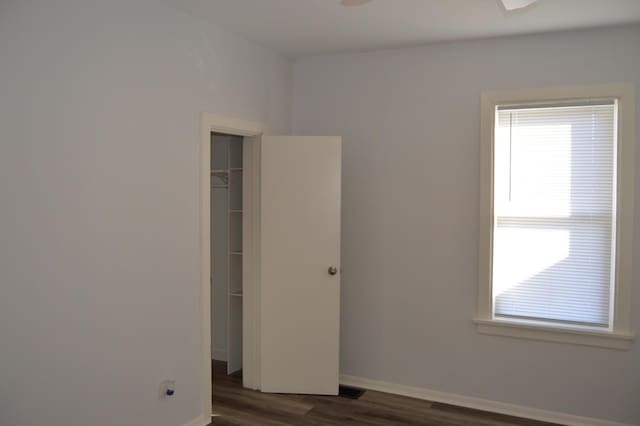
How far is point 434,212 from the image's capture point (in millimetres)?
4117

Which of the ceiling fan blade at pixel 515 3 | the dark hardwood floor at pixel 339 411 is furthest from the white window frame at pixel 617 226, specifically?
the ceiling fan blade at pixel 515 3

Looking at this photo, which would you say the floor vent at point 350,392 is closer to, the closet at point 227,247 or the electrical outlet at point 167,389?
the closet at point 227,247

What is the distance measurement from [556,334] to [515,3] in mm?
2200

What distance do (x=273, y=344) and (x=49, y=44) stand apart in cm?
267

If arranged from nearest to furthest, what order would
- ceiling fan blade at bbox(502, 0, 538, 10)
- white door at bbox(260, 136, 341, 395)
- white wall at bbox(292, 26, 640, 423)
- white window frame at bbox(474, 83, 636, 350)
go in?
ceiling fan blade at bbox(502, 0, 538, 10), white window frame at bbox(474, 83, 636, 350), white wall at bbox(292, 26, 640, 423), white door at bbox(260, 136, 341, 395)

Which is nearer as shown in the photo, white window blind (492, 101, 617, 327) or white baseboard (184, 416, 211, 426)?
white baseboard (184, 416, 211, 426)

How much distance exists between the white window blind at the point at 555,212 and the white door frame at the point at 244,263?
1.85 metres

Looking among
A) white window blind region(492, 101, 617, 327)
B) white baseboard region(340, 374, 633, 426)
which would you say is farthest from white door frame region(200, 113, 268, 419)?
white window blind region(492, 101, 617, 327)

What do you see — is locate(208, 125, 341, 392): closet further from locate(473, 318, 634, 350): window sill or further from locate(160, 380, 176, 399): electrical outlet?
locate(473, 318, 634, 350): window sill

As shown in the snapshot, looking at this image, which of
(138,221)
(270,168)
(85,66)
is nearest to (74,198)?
(138,221)

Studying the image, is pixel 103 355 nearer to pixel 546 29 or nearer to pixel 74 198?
pixel 74 198

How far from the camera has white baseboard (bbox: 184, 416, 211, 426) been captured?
139 inches

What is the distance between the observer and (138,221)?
122 inches

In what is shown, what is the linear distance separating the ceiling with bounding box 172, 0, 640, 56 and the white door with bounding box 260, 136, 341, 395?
2.64ft
